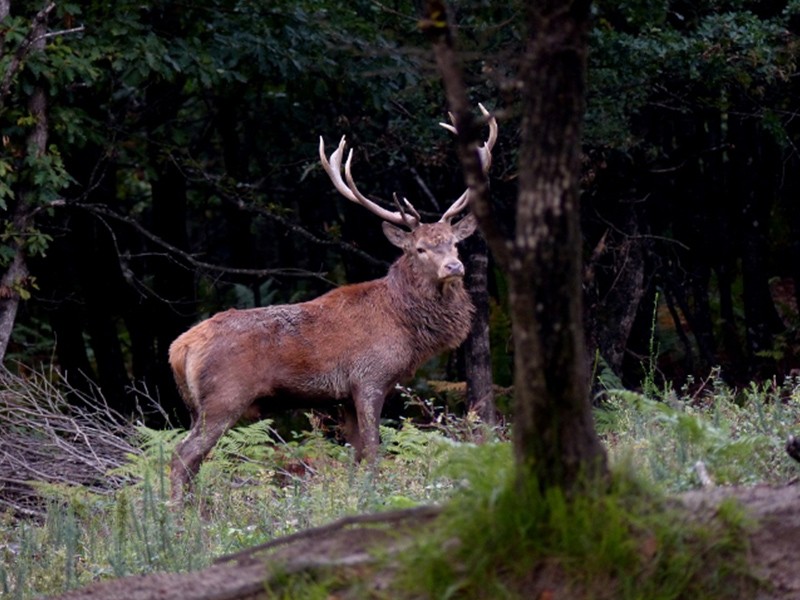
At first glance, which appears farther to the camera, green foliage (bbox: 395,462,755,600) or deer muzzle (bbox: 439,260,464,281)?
deer muzzle (bbox: 439,260,464,281)

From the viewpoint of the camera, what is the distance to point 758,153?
51.0 ft

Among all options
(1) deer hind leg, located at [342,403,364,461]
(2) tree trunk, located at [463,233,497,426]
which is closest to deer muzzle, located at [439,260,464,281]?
(1) deer hind leg, located at [342,403,364,461]

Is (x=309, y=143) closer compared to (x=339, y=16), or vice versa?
(x=339, y=16)

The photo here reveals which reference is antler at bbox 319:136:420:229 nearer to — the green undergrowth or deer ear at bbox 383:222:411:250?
deer ear at bbox 383:222:411:250

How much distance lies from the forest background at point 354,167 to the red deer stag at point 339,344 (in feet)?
3.05

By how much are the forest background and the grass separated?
2.34 meters

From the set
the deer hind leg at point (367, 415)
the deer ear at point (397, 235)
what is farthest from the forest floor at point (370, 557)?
the deer ear at point (397, 235)

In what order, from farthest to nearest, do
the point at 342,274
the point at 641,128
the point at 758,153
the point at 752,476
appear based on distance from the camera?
1. the point at 342,274
2. the point at 758,153
3. the point at 641,128
4. the point at 752,476

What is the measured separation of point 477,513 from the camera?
12.7 feet

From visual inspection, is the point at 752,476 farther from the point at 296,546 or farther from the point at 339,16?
the point at 339,16

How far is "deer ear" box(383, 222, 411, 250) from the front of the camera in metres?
10.9

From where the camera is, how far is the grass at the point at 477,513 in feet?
12.4

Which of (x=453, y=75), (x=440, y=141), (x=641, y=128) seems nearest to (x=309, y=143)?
(x=440, y=141)

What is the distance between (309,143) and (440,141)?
2105mm
